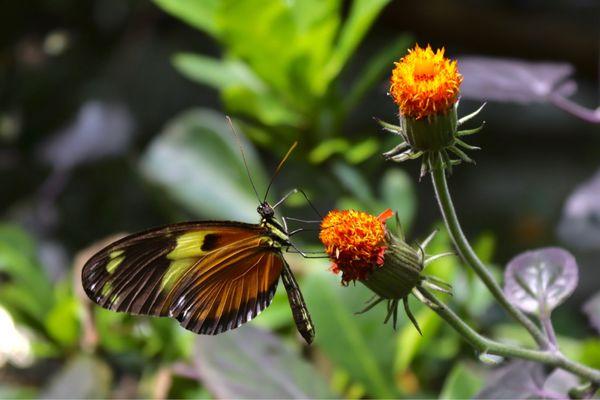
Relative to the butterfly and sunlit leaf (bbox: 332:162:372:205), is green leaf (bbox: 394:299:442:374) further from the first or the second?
the butterfly

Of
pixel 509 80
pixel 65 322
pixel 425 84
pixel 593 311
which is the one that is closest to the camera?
pixel 425 84

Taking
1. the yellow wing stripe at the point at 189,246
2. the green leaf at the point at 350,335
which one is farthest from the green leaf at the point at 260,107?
the yellow wing stripe at the point at 189,246

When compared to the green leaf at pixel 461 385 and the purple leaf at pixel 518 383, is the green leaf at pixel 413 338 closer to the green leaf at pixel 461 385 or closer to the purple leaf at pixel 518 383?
the green leaf at pixel 461 385

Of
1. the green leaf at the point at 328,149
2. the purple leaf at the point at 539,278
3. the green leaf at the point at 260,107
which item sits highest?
the green leaf at the point at 260,107

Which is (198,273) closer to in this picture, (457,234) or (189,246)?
(189,246)

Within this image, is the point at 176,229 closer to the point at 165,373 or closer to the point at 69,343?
the point at 165,373

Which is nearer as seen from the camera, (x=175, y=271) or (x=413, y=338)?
(x=175, y=271)

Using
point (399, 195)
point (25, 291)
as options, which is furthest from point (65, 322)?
point (399, 195)
